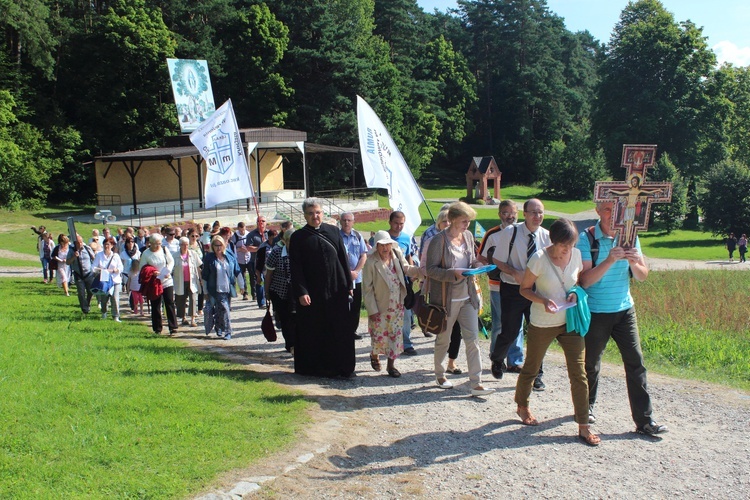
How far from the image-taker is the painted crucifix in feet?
17.4

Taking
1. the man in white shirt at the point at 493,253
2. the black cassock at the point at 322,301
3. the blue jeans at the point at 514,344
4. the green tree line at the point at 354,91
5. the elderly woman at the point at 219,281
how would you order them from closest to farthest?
the man in white shirt at the point at 493,253, the black cassock at the point at 322,301, the blue jeans at the point at 514,344, the elderly woman at the point at 219,281, the green tree line at the point at 354,91

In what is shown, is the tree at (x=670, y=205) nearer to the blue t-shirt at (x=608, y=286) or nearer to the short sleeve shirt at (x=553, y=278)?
the blue t-shirt at (x=608, y=286)

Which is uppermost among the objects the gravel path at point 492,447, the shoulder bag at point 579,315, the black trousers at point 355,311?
the shoulder bag at point 579,315

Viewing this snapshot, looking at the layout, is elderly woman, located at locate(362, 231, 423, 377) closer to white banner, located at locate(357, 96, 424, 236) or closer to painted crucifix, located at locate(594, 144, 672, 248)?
white banner, located at locate(357, 96, 424, 236)

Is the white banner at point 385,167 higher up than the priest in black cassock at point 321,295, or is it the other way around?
the white banner at point 385,167

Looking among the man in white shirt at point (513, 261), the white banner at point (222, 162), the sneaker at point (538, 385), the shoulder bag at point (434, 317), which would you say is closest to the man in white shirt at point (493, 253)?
the man in white shirt at point (513, 261)

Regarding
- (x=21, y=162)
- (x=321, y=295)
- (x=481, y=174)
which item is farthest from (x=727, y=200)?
(x=21, y=162)

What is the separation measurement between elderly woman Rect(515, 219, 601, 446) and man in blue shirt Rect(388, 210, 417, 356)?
3.18m

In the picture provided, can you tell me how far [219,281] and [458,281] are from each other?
4630mm

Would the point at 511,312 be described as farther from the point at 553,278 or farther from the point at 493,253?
the point at 553,278

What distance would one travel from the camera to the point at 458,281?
6.88 meters

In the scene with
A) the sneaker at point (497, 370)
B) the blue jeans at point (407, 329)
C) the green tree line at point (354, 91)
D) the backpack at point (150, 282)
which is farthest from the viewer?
the green tree line at point (354, 91)

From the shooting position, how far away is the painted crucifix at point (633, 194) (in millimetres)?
5297

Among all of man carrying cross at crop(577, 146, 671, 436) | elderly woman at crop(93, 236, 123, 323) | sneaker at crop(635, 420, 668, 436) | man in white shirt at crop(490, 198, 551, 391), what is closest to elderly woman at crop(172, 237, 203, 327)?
elderly woman at crop(93, 236, 123, 323)
